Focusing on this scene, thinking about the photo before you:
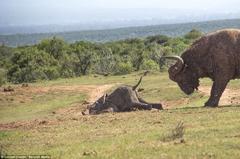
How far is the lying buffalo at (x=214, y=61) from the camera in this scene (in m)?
19.6

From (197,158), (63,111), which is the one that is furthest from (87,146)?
(63,111)

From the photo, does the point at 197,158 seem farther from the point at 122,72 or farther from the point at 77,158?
the point at 122,72

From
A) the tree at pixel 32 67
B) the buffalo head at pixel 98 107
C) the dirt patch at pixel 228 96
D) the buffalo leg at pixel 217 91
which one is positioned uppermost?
the buffalo leg at pixel 217 91

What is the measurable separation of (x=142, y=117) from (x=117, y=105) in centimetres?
Result: 407

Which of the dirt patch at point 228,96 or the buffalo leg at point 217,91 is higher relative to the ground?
the buffalo leg at point 217,91

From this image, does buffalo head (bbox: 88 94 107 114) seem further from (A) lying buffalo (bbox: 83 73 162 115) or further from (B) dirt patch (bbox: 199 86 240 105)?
(B) dirt patch (bbox: 199 86 240 105)

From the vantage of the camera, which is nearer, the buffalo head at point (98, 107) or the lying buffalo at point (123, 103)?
the lying buffalo at point (123, 103)

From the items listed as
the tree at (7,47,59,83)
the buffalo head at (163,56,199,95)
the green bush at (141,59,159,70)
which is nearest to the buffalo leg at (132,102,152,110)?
the buffalo head at (163,56,199,95)

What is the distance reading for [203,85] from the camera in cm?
2945

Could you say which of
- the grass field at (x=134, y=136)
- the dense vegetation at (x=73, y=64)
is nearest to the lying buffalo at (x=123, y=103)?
the grass field at (x=134, y=136)

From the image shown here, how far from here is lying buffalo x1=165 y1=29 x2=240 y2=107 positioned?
19562mm

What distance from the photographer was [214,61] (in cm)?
1997

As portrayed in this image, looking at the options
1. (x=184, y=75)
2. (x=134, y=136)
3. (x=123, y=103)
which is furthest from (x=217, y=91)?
(x=134, y=136)

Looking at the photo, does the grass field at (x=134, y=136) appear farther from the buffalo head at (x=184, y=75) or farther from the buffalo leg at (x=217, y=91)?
the buffalo head at (x=184, y=75)
